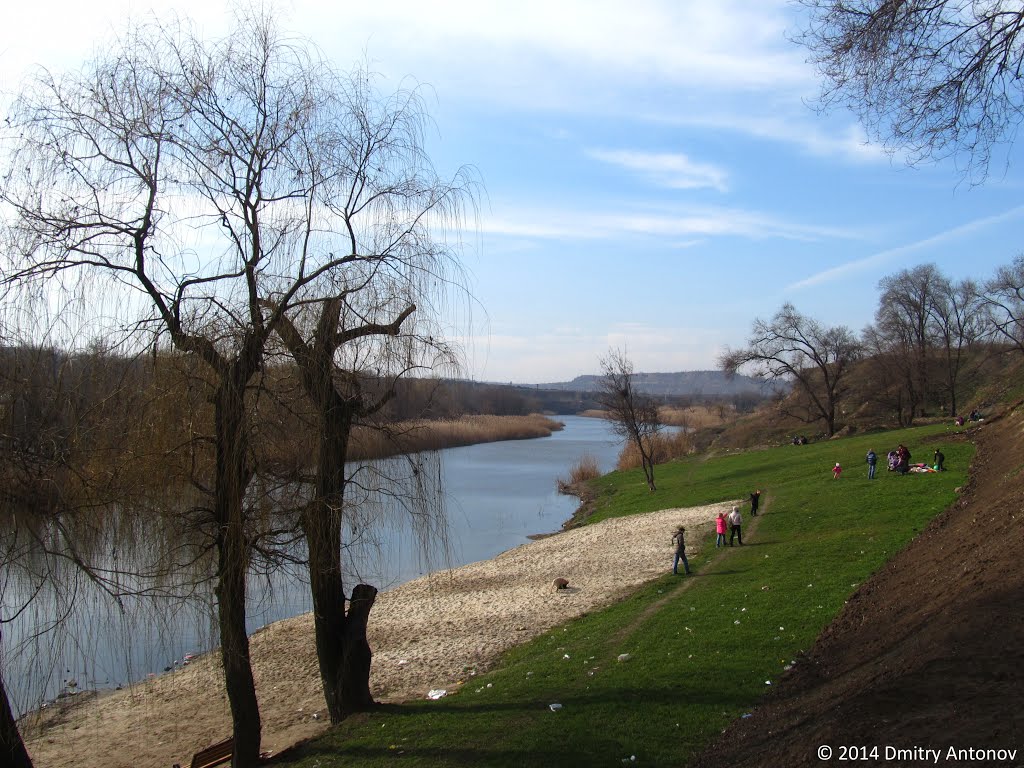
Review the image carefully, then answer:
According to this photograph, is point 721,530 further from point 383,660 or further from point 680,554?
point 383,660

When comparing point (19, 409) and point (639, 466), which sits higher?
point (19, 409)

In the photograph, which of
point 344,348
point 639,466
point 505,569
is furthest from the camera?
point 639,466

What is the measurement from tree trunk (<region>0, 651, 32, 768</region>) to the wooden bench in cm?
319

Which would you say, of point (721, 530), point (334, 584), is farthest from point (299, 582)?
point (721, 530)

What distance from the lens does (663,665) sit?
9508 millimetres

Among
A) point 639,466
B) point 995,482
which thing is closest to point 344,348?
point 995,482

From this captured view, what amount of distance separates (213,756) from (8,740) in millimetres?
3711

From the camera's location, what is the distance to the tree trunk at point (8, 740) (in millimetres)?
6812

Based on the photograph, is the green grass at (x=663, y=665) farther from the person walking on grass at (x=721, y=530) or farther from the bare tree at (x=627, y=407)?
the bare tree at (x=627, y=407)

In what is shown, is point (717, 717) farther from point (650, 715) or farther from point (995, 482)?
point (995, 482)

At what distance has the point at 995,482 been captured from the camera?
1636cm

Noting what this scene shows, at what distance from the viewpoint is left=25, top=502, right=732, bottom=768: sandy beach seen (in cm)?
1227

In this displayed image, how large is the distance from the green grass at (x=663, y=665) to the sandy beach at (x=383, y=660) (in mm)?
1342

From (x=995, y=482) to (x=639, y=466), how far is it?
3046 centimetres
